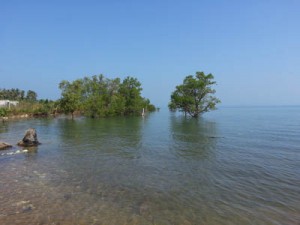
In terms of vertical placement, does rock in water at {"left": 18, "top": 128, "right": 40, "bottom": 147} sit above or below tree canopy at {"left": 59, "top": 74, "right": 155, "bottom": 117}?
below

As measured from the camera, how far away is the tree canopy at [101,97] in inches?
2774

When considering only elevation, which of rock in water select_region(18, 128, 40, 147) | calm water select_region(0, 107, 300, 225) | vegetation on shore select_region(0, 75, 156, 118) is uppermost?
vegetation on shore select_region(0, 75, 156, 118)

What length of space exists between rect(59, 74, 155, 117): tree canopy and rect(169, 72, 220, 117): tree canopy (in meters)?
17.6

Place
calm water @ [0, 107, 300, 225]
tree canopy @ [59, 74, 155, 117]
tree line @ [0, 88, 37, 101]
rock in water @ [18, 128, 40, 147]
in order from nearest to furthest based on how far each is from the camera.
Answer: calm water @ [0, 107, 300, 225] → rock in water @ [18, 128, 40, 147] → tree canopy @ [59, 74, 155, 117] → tree line @ [0, 88, 37, 101]

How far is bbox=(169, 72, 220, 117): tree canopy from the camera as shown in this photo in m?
73.8

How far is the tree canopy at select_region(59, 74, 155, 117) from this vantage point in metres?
70.5

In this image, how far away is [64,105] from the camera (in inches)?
2798

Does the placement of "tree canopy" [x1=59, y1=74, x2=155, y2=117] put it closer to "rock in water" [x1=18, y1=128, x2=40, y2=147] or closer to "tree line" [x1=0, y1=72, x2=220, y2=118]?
"tree line" [x1=0, y1=72, x2=220, y2=118]

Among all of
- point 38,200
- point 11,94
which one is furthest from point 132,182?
point 11,94

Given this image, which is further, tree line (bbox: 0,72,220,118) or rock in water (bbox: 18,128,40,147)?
tree line (bbox: 0,72,220,118)

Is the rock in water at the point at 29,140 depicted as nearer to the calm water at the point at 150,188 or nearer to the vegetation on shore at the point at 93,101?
the calm water at the point at 150,188

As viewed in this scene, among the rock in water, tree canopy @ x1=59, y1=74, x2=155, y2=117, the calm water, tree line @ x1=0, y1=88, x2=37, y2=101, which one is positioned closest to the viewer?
the calm water

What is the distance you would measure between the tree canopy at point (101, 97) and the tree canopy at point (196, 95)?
694 inches

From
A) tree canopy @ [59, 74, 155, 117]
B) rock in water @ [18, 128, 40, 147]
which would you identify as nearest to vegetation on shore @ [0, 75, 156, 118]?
tree canopy @ [59, 74, 155, 117]
